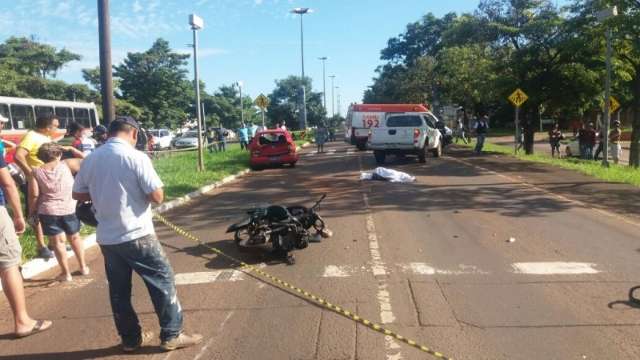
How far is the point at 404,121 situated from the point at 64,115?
14339 millimetres

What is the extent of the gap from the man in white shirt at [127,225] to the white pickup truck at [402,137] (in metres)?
17.4

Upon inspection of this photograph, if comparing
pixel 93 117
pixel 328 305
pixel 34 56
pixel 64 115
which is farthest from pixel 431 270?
pixel 34 56

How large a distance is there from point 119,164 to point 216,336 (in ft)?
5.25

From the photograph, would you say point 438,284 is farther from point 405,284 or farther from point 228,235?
point 228,235

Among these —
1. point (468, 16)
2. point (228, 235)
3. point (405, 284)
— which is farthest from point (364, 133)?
point (405, 284)

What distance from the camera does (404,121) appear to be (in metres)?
22.4

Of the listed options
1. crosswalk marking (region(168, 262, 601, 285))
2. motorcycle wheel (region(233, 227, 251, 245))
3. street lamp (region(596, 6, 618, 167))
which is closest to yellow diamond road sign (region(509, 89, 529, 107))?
street lamp (region(596, 6, 618, 167))

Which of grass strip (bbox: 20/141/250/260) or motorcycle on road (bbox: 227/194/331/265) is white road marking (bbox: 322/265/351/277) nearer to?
motorcycle on road (bbox: 227/194/331/265)

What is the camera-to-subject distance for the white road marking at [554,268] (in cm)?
669

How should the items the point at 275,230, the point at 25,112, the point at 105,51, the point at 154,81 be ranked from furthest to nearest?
the point at 154,81 → the point at 25,112 → the point at 105,51 → the point at 275,230

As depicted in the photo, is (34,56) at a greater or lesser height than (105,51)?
greater

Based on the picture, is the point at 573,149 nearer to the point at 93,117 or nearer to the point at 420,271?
the point at 93,117

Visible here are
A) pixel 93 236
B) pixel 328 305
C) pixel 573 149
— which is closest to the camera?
pixel 328 305

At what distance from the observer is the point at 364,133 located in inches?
1323
